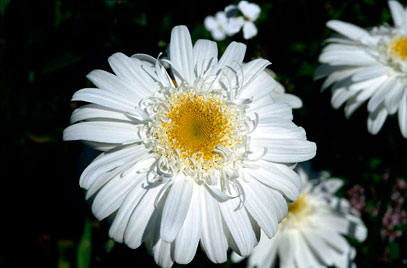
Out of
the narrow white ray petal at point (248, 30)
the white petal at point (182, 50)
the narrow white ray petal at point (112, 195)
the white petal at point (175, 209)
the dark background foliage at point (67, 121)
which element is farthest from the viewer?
the dark background foliage at point (67, 121)

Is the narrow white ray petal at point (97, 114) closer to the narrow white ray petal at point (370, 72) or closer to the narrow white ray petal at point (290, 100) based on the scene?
the narrow white ray petal at point (290, 100)

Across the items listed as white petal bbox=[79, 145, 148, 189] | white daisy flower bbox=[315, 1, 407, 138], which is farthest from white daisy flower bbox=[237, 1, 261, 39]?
white petal bbox=[79, 145, 148, 189]

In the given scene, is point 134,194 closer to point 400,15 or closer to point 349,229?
point 349,229

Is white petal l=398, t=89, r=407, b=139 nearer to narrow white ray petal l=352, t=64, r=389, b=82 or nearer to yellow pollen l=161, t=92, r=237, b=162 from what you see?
narrow white ray petal l=352, t=64, r=389, b=82

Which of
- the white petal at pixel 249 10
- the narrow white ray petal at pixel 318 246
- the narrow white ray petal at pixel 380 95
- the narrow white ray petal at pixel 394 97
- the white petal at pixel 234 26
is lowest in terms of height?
the narrow white ray petal at pixel 318 246

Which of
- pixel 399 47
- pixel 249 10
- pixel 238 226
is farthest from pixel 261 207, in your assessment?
pixel 399 47

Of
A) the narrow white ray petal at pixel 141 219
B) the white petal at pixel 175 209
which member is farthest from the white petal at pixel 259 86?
the narrow white ray petal at pixel 141 219

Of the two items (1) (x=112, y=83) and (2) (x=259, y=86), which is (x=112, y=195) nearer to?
(1) (x=112, y=83)
